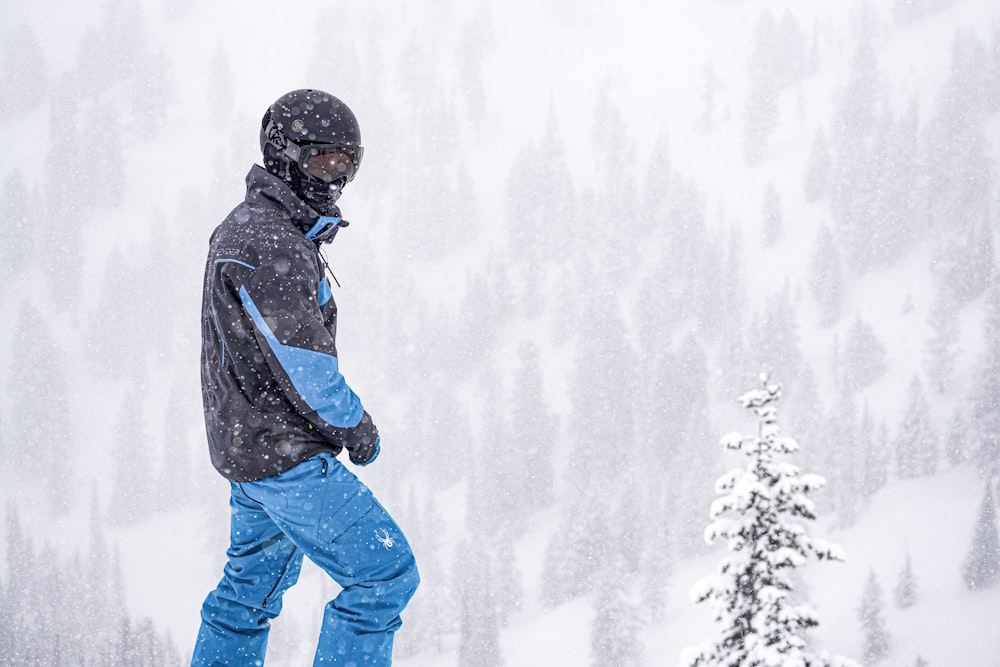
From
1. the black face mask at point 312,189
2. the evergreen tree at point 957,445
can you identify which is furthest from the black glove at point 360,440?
the evergreen tree at point 957,445

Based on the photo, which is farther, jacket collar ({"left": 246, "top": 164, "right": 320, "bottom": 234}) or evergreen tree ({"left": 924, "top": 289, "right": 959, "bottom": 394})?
evergreen tree ({"left": 924, "top": 289, "right": 959, "bottom": 394})

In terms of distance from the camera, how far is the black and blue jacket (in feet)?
10.2

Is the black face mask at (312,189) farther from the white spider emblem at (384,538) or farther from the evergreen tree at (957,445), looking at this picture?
the evergreen tree at (957,445)

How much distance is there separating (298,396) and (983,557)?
237ft

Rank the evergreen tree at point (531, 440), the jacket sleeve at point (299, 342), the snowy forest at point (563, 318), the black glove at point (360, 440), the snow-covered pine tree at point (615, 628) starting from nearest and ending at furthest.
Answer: the jacket sleeve at point (299, 342) → the black glove at point (360, 440) → the snow-covered pine tree at point (615, 628) → the snowy forest at point (563, 318) → the evergreen tree at point (531, 440)

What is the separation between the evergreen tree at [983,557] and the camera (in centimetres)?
6197

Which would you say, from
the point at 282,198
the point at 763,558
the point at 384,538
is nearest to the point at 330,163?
the point at 282,198

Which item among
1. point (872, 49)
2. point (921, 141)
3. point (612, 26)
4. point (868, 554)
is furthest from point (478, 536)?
point (612, 26)

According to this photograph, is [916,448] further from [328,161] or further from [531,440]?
[328,161]

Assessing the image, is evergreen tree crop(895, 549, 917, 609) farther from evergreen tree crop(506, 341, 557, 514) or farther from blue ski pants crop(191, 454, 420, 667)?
blue ski pants crop(191, 454, 420, 667)

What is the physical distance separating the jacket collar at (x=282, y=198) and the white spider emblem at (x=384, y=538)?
3.97 ft

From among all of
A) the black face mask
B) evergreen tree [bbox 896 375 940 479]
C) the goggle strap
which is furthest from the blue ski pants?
evergreen tree [bbox 896 375 940 479]

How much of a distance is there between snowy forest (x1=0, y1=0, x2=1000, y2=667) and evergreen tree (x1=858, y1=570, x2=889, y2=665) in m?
0.24

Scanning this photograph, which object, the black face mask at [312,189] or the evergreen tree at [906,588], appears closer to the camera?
the black face mask at [312,189]
